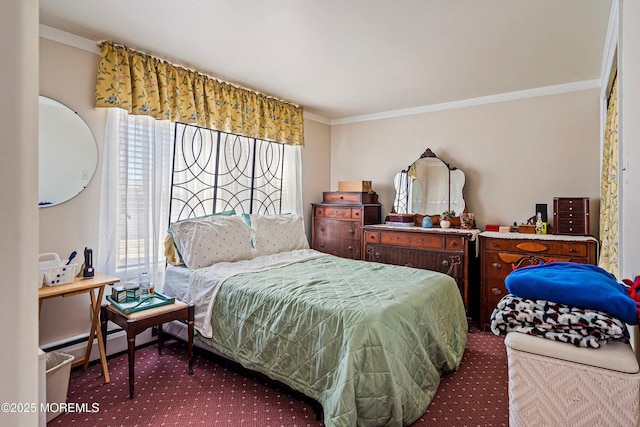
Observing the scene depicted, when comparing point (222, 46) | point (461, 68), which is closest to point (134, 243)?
point (222, 46)

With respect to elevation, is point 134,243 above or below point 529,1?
below

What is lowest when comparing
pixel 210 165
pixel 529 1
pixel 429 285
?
pixel 429 285

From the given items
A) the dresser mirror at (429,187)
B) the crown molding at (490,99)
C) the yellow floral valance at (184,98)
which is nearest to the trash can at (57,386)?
the yellow floral valance at (184,98)

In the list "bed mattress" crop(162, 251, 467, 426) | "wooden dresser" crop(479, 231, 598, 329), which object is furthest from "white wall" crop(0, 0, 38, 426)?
"wooden dresser" crop(479, 231, 598, 329)

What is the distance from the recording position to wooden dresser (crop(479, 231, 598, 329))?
2.96 metres

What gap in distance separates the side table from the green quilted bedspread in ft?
0.65

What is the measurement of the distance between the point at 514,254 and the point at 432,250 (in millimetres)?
771

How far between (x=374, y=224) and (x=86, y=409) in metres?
3.39

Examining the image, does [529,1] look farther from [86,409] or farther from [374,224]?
[86,409]

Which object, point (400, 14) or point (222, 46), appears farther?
point (222, 46)

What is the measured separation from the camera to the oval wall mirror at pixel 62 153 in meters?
2.44

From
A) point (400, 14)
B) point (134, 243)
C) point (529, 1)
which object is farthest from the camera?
point (134, 243)

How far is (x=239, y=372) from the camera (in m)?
2.46

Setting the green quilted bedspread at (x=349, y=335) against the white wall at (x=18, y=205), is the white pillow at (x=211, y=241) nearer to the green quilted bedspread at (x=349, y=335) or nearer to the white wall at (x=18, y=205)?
the green quilted bedspread at (x=349, y=335)
